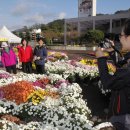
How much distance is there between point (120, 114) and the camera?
3742 millimetres

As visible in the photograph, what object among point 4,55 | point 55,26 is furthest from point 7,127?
point 55,26

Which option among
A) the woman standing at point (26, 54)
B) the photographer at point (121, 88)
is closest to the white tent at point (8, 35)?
the woman standing at point (26, 54)

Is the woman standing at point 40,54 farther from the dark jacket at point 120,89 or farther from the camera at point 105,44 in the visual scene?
the dark jacket at point 120,89

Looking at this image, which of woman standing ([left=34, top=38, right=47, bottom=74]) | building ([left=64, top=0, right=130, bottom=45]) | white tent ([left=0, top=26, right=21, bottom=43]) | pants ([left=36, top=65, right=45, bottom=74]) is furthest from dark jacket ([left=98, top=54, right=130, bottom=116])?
building ([left=64, top=0, right=130, bottom=45])

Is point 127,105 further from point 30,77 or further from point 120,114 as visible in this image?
point 30,77

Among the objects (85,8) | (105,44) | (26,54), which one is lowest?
(26,54)

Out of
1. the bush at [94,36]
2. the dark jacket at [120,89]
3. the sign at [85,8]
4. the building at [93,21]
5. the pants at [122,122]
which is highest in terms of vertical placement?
the sign at [85,8]

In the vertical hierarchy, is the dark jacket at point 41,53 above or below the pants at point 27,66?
above

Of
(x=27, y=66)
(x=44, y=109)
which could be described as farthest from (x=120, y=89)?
(x=27, y=66)

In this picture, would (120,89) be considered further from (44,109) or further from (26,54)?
(26,54)

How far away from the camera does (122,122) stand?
3.74 m

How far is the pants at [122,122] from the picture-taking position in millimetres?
3721

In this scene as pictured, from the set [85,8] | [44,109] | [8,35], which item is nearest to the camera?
[44,109]

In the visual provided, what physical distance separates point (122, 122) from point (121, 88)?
304mm
